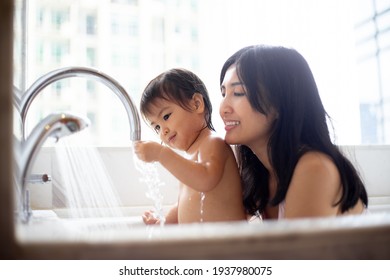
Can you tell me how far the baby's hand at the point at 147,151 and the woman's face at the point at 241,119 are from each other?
195mm

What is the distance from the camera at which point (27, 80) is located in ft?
4.59

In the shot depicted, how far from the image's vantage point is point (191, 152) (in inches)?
42.1

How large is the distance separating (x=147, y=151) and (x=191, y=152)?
0.18 meters

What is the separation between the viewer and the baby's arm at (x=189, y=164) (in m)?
0.90

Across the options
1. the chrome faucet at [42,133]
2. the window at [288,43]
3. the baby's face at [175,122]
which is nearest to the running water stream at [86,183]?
the baby's face at [175,122]

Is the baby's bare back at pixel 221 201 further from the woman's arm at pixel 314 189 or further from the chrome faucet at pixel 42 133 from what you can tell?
the chrome faucet at pixel 42 133

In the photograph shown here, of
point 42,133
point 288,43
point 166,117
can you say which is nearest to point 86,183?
point 166,117

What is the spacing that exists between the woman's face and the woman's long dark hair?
0.7 inches

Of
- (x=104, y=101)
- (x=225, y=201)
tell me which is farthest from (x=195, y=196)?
(x=104, y=101)

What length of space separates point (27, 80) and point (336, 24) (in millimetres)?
1476

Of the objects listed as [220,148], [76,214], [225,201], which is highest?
[220,148]

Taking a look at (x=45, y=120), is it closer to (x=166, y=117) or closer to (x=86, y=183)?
(x=166, y=117)

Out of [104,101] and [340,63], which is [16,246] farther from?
[340,63]

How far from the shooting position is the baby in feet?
3.02
